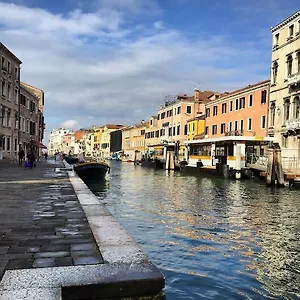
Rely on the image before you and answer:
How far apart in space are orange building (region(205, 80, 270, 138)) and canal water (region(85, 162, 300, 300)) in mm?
25615

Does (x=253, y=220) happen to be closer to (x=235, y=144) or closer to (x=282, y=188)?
(x=282, y=188)

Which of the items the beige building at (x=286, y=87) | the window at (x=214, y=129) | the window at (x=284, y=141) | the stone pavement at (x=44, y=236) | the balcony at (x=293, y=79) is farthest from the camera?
the window at (x=214, y=129)

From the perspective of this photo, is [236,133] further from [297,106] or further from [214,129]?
[297,106]

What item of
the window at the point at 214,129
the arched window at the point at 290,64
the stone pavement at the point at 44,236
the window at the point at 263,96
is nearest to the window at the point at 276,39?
the arched window at the point at 290,64

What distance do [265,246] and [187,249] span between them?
1.95m

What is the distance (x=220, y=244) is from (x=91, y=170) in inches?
904

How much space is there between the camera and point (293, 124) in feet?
112

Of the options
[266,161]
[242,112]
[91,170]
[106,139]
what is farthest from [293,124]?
[106,139]

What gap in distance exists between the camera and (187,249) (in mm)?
8438

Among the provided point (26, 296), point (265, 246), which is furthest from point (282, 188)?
point (26, 296)

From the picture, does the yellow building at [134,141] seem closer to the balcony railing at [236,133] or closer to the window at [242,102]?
the balcony railing at [236,133]

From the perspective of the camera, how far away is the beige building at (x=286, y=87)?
115 feet

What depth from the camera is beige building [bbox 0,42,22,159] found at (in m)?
37.3

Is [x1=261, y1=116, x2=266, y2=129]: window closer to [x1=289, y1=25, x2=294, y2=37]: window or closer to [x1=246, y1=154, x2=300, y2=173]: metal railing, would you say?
[x1=246, y1=154, x2=300, y2=173]: metal railing
